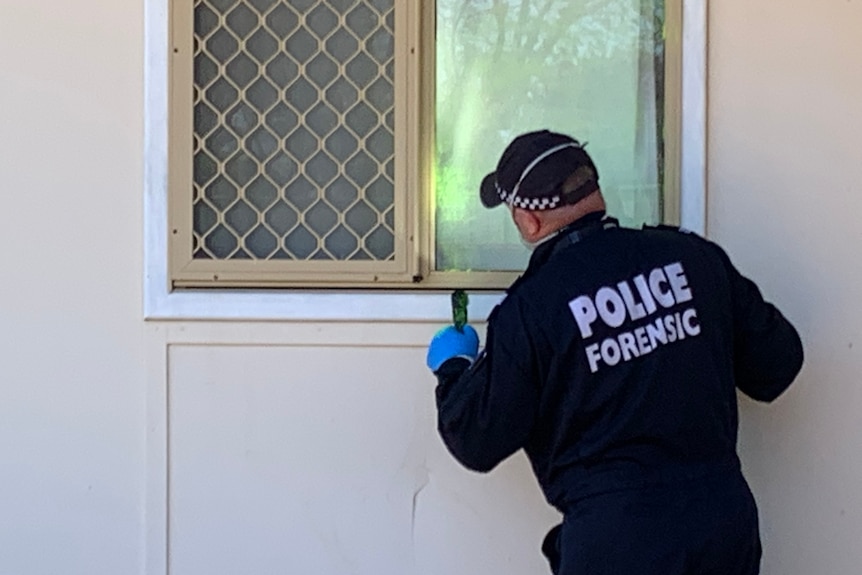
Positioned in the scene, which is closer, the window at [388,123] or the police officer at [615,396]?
the police officer at [615,396]

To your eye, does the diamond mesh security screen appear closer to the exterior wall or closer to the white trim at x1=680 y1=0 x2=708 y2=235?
the exterior wall

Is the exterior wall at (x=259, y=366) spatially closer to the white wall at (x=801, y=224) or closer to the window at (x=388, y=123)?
the white wall at (x=801, y=224)

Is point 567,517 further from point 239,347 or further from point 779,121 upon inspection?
point 779,121

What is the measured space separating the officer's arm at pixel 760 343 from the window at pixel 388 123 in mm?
460

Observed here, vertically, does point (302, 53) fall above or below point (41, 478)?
above

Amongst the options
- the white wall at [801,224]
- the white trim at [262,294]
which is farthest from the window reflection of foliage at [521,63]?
the white wall at [801,224]

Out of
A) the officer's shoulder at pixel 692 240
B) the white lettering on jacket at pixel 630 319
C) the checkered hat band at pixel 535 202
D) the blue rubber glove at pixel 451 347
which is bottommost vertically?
the blue rubber glove at pixel 451 347

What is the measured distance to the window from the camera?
9.38ft

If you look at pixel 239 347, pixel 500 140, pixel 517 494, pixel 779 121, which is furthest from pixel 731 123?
pixel 239 347

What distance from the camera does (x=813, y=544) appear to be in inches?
115

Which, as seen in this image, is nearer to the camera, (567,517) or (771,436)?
(567,517)

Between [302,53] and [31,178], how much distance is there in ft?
2.66

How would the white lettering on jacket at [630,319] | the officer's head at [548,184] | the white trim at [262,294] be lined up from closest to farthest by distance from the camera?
the white lettering on jacket at [630,319], the officer's head at [548,184], the white trim at [262,294]

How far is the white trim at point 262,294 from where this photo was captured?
284 cm
